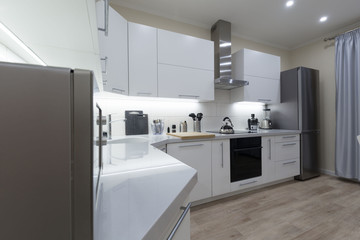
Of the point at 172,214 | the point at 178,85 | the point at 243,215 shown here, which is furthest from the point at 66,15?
the point at 243,215

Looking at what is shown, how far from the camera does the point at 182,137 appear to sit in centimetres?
176

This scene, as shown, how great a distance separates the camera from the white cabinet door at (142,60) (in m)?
1.84

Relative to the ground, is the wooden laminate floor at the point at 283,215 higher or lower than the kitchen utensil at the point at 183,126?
lower

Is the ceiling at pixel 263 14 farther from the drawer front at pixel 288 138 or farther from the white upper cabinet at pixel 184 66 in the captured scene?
the drawer front at pixel 288 138

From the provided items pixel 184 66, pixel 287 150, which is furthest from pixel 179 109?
pixel 287 150

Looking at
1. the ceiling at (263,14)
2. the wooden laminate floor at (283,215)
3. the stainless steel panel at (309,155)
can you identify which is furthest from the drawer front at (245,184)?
the ceiling at (263,14)

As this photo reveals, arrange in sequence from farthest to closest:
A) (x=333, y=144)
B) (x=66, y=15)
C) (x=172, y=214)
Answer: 1. (x=333, y=144)
2. (x=66, y=15)
3. (x=172, y=214)

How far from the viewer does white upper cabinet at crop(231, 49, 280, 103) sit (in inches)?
102

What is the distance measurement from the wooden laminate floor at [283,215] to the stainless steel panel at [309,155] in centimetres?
37

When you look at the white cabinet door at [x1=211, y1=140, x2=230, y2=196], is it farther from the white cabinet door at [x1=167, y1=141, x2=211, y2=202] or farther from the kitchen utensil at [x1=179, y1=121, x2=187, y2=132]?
the kitchen utensil at [x1=179, y1=121, x2=187, y2=132]

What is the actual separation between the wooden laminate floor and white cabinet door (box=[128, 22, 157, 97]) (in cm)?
155

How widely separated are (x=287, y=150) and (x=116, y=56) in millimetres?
2823

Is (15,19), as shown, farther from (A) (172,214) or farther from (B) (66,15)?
(A) (172,214)

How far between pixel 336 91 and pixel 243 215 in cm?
274
